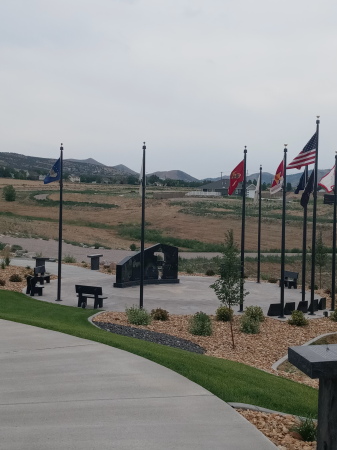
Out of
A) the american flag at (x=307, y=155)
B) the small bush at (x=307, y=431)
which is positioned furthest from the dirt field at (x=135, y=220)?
the small bush at (x=307, y=431)

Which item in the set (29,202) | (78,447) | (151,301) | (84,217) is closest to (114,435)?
(78,447)

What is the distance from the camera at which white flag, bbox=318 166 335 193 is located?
2181cm

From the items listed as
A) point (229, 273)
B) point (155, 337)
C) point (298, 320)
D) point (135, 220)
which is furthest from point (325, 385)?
point (135, 220)

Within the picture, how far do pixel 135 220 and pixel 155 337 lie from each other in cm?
6089

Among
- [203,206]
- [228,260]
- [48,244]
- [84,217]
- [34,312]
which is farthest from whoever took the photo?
[203,206]

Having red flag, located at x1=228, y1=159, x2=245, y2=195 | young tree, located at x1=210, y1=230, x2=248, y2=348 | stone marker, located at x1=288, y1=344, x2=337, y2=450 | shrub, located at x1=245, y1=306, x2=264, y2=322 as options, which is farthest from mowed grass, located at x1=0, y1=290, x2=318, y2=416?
red flag, located at x1=228, y1=159, x2=245, y2=195

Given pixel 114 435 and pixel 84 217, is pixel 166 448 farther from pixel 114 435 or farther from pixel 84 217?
pixel 84 217

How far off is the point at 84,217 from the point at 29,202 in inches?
539

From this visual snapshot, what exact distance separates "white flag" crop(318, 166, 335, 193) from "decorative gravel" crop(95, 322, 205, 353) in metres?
9.34

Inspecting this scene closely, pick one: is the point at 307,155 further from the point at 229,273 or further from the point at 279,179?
the point at 229,273

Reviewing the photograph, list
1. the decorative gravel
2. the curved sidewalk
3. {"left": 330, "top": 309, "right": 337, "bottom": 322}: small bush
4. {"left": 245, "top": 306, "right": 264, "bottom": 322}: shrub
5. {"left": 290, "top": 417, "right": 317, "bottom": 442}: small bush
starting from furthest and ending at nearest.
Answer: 1. {"left": 330, "top": 309, "right": 337, "bottom": 322}: small bush
2. {"left": 245, "top": 306, "right": 264, "bottom": 322}: shrub
3. the decorative gravel
4. {"left": 290, "top": 417, "right": 317, "bottom": 442}: small bush
5. the curved sidewalk

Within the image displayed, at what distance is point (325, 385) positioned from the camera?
5621 mm

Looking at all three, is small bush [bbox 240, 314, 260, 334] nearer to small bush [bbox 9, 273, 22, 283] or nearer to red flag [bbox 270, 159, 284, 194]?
red flag [bbox 270, 159, 284, 194]

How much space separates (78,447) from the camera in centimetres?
612
